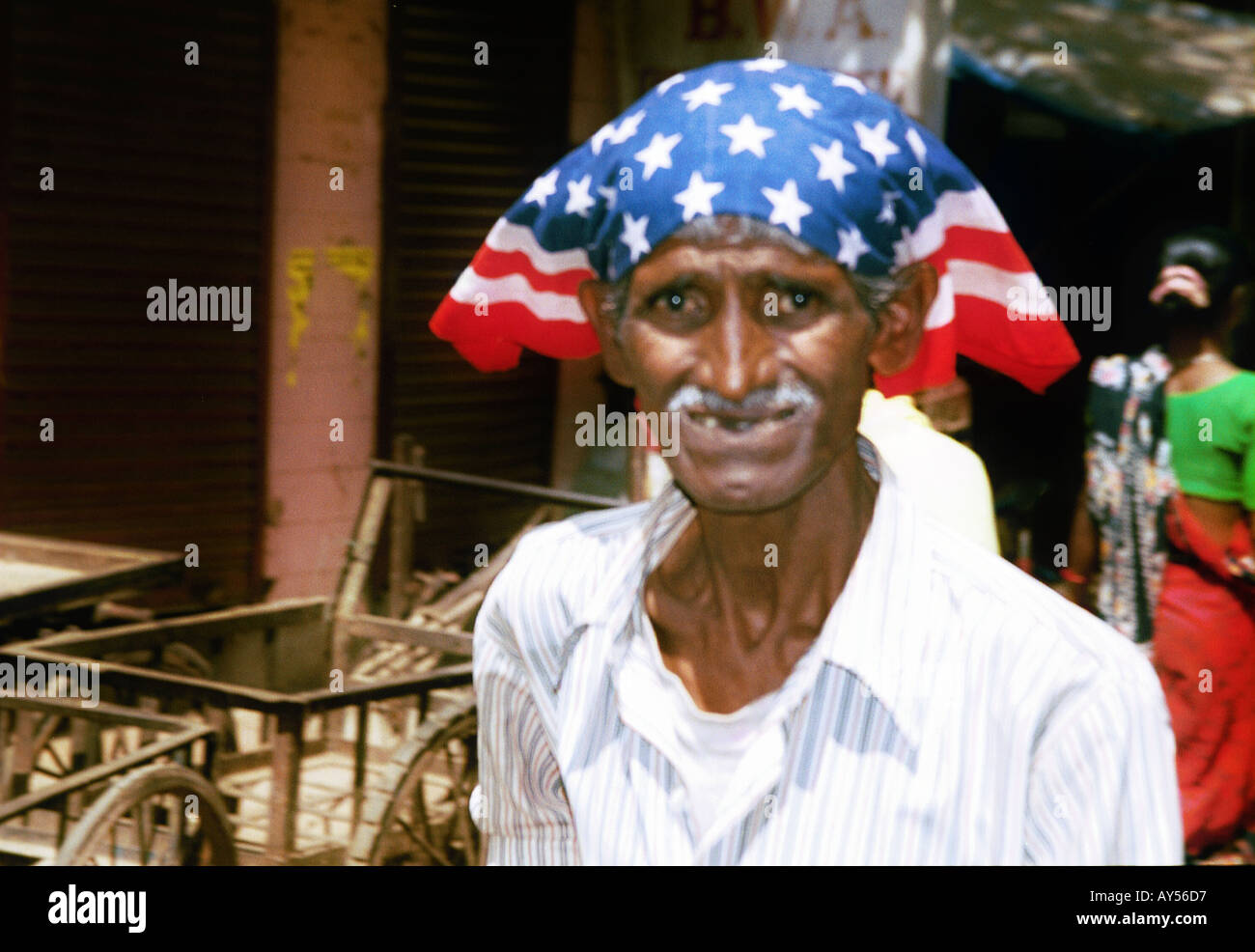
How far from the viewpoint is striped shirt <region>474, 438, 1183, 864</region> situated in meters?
1.58

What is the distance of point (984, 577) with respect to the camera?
1.73 meters

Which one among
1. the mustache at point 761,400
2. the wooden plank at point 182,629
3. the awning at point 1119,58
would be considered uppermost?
the awning at point 1119,58

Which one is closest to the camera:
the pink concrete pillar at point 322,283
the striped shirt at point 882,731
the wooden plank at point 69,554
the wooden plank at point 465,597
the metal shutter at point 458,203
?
the striped shirt at point 882,731

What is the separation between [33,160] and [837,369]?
545cm

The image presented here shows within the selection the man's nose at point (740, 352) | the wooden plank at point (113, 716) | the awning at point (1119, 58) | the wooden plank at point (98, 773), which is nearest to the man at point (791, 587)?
the man's nose at point (740, 352)

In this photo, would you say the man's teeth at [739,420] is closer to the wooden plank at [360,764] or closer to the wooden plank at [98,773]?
the wooden plank at [98,773]

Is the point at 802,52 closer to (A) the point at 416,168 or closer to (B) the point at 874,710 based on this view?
(A) the point at 416,168

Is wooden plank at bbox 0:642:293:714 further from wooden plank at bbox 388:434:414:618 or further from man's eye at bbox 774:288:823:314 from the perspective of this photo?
man's eye at bbox 774:288:823:314

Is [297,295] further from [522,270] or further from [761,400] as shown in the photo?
[761,400]

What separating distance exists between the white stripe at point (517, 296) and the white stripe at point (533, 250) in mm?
37

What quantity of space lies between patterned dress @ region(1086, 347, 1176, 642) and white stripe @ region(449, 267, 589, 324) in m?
3.24

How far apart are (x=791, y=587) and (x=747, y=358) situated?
31cm

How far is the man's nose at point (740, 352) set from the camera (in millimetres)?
1687
